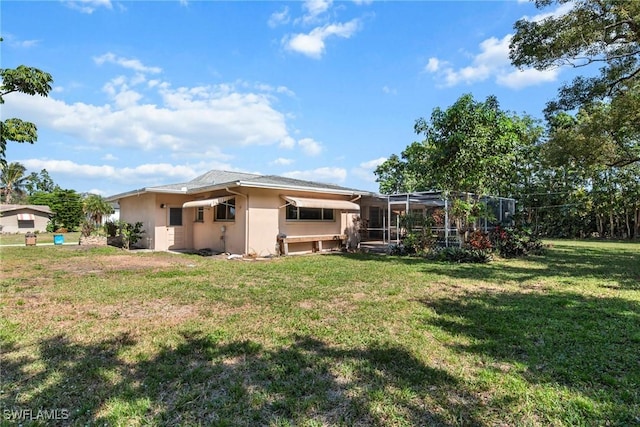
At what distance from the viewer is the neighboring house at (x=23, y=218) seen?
120 ft

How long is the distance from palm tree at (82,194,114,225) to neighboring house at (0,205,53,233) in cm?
2435

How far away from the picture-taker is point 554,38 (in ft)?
38.4

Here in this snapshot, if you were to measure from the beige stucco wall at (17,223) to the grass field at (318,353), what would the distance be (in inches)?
1487

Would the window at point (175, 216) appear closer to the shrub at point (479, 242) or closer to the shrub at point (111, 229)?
the shrub at point (111, 229)

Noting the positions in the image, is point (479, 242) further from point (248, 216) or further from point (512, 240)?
point (248, 216)

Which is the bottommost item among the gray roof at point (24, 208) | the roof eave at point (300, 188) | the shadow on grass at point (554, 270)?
the shadow on grass at point (554, 270)

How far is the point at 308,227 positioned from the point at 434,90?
837 cm

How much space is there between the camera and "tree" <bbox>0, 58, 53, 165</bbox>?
889 centimetres

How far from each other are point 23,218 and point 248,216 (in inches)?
1446

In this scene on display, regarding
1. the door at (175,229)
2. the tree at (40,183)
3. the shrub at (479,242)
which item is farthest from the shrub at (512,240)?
the tree at (40,183)

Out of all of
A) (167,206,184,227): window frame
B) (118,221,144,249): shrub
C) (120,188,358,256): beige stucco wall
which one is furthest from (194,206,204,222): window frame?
(118,221,144,249): shrub

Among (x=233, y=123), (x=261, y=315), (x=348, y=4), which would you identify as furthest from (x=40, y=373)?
(x=233, y=123)

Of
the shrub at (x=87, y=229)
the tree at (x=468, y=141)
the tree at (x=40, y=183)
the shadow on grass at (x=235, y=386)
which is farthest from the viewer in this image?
the tree at (x=40, y=183)

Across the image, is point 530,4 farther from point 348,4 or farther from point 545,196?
point 545,196
